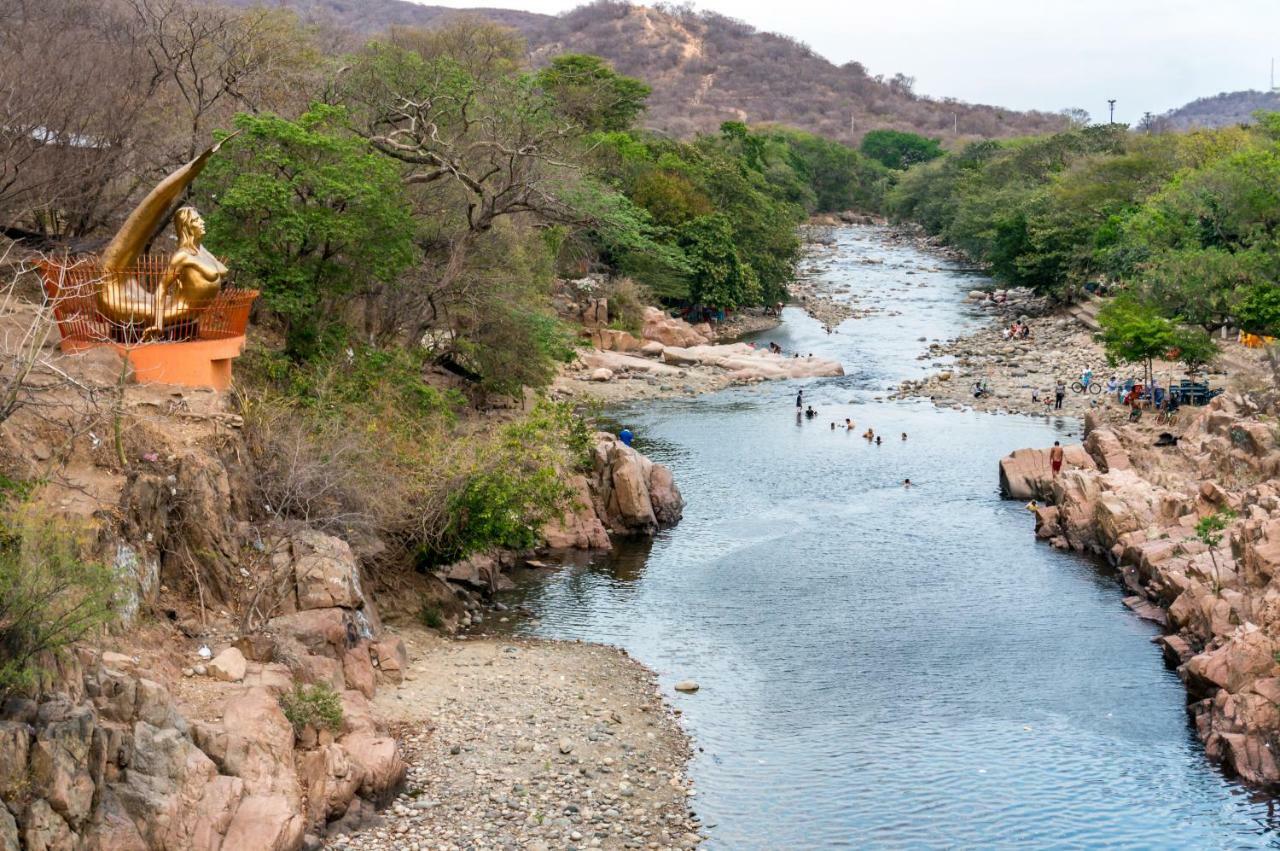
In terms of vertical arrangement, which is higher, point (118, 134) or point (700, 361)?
point (118, 134)

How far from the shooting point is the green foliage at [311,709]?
1877 cm

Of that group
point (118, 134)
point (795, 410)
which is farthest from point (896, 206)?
point (118, 134)

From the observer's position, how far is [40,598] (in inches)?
619

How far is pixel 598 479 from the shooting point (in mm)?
36844

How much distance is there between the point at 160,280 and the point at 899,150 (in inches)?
6165

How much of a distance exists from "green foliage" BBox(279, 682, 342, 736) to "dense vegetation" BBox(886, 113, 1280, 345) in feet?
133

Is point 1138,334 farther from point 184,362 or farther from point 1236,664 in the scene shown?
point 184,362

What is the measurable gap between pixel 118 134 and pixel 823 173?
119780mm

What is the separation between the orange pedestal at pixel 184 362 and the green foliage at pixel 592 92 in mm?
53161

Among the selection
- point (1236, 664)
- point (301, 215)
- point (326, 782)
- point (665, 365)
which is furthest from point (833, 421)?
point (326, 782)

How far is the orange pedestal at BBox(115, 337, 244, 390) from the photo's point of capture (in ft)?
79.5

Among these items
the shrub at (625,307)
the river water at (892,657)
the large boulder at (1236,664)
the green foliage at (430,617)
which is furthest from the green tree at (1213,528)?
the shrub at (625,307)

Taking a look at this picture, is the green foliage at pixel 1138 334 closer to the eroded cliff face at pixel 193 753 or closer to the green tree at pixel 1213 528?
the green tree at pixel 1213 528

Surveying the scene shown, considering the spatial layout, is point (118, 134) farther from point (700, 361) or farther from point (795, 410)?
point (700, 361)
